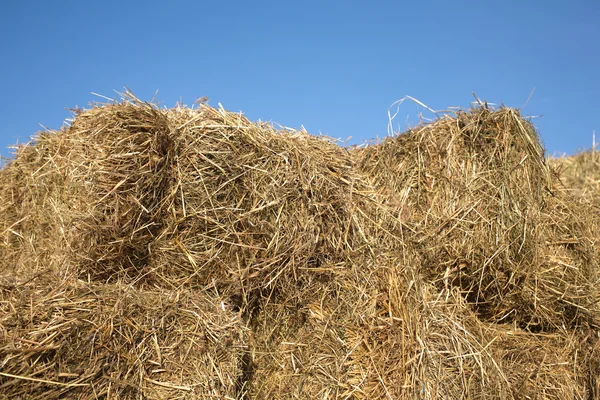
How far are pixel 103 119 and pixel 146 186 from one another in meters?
0.55

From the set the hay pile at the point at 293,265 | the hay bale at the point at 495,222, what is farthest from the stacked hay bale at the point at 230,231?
the hay bale at the point at 495,222

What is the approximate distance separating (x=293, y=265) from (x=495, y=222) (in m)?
1.47

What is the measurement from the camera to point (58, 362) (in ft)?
8.41

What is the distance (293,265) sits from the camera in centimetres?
353

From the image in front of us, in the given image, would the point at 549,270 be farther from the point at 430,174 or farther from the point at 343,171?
the point at 343,171

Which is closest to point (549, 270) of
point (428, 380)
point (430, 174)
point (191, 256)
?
point (430, 174)

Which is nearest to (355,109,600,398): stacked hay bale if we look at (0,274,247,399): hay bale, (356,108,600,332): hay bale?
(356,108,600,332): hay bale

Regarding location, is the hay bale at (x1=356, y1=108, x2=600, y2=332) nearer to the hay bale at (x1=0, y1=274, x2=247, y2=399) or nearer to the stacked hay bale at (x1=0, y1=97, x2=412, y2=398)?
the stacked hay bale at (x1=0, y1=97, x2=412, y2=398)

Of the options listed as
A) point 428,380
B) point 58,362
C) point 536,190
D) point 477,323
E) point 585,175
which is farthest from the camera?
point 585,175

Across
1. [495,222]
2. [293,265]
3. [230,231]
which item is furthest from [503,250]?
[230,231]

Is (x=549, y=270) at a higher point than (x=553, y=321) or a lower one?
higher

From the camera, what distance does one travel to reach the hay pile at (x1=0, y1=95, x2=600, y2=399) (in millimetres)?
2822

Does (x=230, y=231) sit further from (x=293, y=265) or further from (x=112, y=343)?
(x=112, y=343)

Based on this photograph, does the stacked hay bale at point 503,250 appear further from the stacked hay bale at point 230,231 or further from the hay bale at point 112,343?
the hay bale at point 112,343
